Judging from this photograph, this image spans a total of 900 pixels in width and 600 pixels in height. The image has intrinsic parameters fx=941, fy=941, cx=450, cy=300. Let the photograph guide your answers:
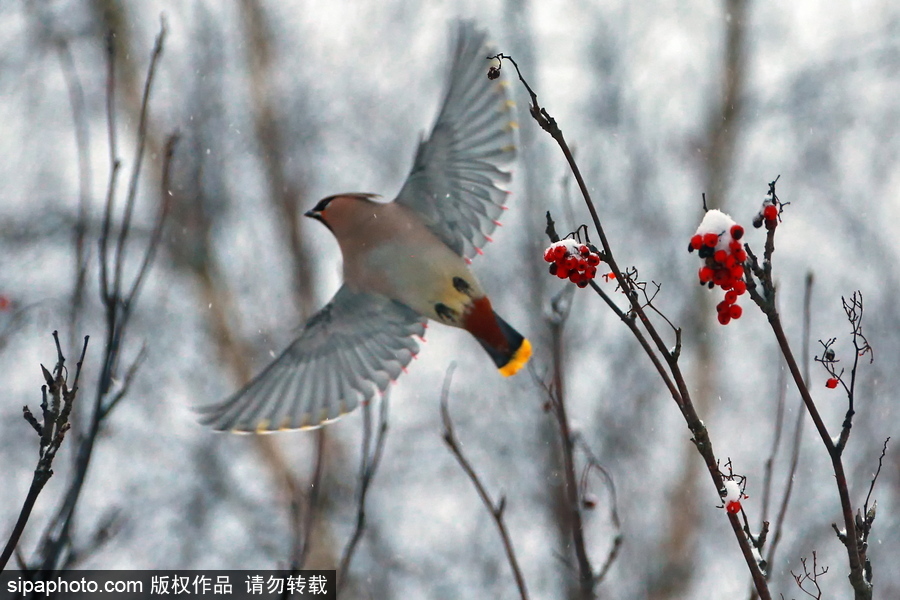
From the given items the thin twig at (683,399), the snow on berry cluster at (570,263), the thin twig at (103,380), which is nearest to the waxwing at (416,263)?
the thin twig at (103,380)

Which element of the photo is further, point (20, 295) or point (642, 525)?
point (642, 525)

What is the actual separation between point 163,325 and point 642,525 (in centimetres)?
391

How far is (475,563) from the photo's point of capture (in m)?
6.82

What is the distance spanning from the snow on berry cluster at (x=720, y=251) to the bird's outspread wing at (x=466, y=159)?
1.83m

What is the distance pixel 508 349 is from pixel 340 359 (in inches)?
28.9

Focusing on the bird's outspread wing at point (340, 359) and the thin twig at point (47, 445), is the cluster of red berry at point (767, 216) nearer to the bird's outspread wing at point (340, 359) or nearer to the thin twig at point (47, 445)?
the thin twig at point (47, 445)

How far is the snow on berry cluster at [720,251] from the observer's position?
144 cm

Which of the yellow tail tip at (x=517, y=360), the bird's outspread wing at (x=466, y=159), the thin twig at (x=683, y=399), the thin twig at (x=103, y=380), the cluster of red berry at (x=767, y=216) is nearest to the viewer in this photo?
the thin twig at (x=683, y=399)

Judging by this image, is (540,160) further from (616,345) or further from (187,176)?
(187,176)

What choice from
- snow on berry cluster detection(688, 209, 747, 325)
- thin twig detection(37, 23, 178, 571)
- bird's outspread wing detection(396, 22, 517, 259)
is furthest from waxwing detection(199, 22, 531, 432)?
snow on berry cluster detection(688, 209, 747, 325)

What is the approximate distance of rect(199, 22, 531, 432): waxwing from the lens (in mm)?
3309

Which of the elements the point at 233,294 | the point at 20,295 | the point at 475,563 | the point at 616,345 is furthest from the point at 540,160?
the point at 20,295

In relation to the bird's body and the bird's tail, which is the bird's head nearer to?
the bird's body

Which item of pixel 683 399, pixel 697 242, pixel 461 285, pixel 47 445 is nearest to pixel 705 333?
pixel 461 285
